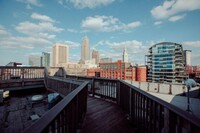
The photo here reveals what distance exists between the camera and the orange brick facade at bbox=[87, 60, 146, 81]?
48031 mm

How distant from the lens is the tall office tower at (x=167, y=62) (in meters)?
40.1

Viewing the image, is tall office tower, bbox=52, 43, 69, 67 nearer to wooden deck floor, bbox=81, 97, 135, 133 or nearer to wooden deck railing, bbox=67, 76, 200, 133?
wooden deck floor, bbox=81, 97, 135, 133

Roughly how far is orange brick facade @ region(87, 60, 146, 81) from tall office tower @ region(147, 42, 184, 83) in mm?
4626

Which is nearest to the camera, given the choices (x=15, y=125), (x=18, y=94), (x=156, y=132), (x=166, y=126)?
(x=166, y=126)

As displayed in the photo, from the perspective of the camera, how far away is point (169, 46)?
41688 millimetres

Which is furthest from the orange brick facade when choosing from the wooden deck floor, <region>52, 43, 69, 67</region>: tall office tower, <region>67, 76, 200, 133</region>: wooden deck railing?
<region>52, 43, 69, 67</region>: tall office tower

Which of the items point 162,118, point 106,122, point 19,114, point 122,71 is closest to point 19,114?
point 19,114

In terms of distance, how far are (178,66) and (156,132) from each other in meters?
46.6

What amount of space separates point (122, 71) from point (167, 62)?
19739 mm

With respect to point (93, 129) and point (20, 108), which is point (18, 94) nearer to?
point (20, 108)

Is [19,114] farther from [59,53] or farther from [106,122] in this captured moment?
[59,53]

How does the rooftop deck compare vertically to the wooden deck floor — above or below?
below

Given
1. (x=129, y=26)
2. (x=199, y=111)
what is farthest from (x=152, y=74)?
(x=199, y=111)

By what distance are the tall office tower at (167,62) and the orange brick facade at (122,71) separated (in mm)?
4626
